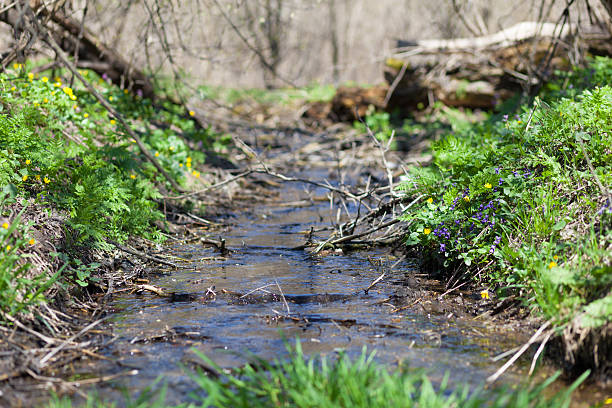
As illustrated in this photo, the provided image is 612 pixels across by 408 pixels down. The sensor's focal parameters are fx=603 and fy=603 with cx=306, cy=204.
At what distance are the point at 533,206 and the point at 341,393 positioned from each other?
231 centimetres

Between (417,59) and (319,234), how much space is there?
7.05 metres

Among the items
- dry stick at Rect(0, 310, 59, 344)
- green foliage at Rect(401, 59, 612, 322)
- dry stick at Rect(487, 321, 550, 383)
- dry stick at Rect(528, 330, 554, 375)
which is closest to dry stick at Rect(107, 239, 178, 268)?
dry stick at Rect(0, 310, 59, 344)

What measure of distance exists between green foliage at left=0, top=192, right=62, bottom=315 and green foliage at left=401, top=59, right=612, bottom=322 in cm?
281

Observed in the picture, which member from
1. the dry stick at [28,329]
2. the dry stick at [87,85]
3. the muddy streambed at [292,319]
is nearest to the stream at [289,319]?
the muddy streambed at [292,319]

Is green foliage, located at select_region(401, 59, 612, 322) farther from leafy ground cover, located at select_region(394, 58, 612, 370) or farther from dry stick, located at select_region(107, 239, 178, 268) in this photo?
dry stick, located at select_region(107, 239, 178, 268)

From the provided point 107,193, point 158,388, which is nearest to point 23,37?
point 107,193

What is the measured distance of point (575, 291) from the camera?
11.2ft

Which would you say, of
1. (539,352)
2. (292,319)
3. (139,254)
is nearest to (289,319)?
(292,319)

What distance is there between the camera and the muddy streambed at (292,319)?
11.0 feet

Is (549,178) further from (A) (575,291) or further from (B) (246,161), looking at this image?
(B) (246,161)

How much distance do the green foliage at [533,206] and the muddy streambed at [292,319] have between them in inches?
14.1

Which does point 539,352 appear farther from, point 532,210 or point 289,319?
point 289,319

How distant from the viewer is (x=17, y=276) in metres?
3.70

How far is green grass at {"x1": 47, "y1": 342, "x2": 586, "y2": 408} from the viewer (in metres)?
2.62
